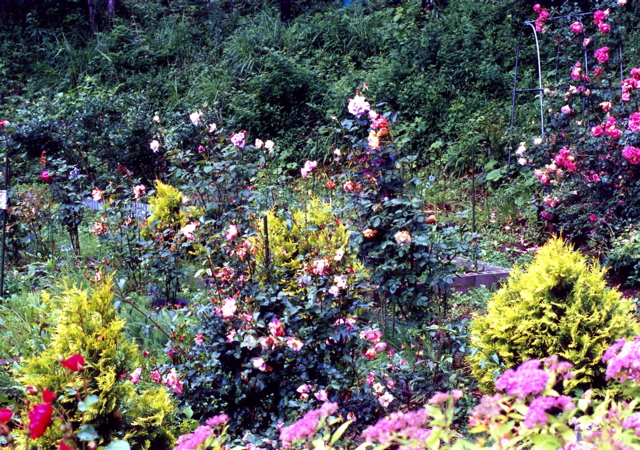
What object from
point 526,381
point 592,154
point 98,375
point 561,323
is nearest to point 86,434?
point 98,375

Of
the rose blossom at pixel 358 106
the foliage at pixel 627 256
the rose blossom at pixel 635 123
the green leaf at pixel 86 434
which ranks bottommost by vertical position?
the foliage at pixel 627 256

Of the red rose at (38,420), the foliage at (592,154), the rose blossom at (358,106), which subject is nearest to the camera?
the red rose at (38,420)

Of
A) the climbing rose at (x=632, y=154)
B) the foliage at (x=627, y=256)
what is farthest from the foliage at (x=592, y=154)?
the foliage at (x=627, y=256)

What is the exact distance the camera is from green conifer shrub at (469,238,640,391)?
239cm

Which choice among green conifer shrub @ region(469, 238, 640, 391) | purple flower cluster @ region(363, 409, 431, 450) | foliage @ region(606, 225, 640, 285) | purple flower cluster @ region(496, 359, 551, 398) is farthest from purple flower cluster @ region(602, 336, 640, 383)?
foliage @ region(606, 225, 640, 285)

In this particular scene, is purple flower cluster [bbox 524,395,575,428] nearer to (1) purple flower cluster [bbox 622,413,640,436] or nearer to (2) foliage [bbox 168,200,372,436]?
(1) purple flower cluster [bbox 622,413,640,436]

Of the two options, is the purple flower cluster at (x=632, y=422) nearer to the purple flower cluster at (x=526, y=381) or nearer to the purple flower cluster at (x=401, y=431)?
the purple flower cluster at (x=526, y=381)

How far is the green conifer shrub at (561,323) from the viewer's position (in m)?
2.39

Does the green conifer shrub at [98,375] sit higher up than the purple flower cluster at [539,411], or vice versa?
the purple flower cluster at [539,411]

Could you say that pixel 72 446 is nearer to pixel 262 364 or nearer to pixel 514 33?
pixel 262 364

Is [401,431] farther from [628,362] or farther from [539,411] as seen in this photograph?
[628,362]

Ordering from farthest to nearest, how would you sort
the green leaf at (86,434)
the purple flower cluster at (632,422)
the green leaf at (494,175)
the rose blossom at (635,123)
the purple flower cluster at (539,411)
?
the green leaf at (494,175) < the rose blossom at (635,123) < the green leaf at (86,434) < the purple flower cluster at (632,422) < the purple flower cluster at (539,411)

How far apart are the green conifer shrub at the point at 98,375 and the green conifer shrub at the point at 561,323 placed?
138 cm

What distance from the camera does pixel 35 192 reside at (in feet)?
16.6
